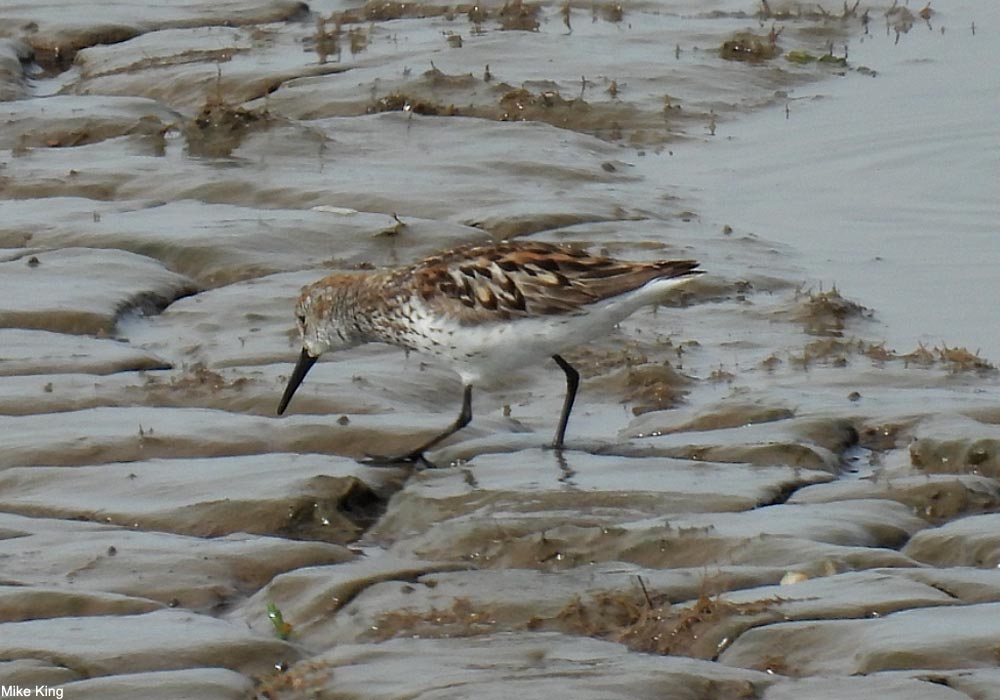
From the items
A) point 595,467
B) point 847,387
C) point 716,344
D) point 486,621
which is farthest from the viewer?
point 716,344

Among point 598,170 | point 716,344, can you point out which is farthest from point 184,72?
point 716,344

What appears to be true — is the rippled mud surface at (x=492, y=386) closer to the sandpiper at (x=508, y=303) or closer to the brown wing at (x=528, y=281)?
the sandpiper at (x=508, y=303)

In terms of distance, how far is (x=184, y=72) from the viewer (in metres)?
14.8

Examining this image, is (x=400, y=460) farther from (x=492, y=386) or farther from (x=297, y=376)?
(x=492, y=386)

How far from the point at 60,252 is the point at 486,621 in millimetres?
5241

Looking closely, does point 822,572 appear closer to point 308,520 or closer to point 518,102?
point 308,520

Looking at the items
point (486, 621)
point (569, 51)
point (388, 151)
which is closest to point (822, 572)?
point (486, 621)

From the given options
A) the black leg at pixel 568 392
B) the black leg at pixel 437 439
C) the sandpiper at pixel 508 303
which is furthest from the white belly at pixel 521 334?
the black leg at pixel 568 392

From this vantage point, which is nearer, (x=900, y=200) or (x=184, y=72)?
(x=900, y=200)

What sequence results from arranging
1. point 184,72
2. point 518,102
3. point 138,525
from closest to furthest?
point 138,525, point 518,102, point 184,72

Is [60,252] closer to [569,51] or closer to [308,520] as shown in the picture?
[308,520]

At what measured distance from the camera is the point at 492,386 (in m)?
9.06

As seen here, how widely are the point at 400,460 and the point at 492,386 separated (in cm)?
143

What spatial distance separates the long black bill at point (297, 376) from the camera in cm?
830
